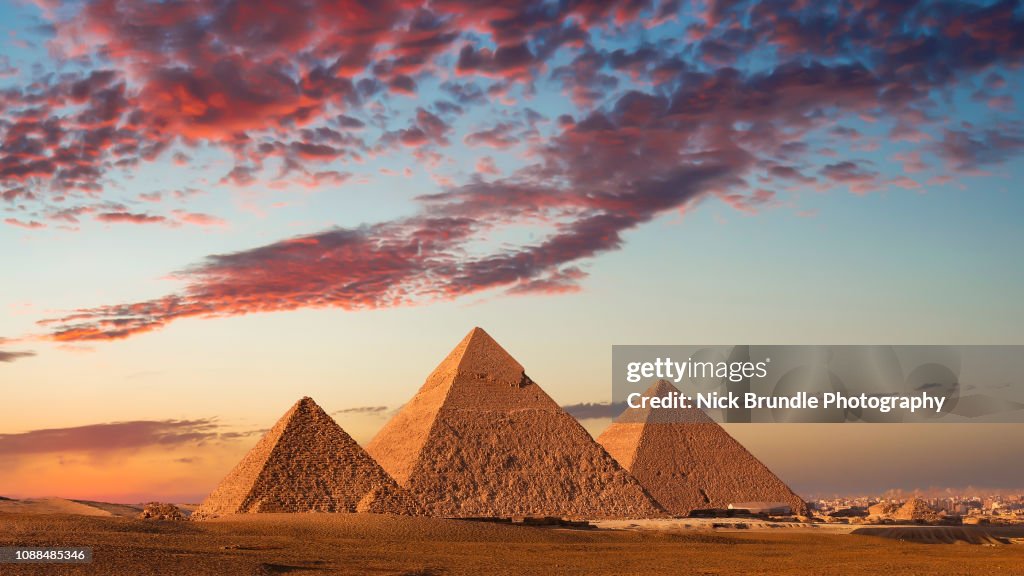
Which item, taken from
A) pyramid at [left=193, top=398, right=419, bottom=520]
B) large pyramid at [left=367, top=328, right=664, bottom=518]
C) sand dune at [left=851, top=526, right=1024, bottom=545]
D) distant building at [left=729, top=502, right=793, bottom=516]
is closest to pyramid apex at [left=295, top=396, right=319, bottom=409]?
pyramid at [left=193, top=398, right=419, bottom=520]

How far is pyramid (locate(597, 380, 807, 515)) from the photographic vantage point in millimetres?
86125

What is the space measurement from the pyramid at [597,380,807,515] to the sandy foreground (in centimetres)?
3739

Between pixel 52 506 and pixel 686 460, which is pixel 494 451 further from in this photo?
pixel 52 506

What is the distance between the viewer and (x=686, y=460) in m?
88.8

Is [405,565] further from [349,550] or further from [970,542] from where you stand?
[970,542]

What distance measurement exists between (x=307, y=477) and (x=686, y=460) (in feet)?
143

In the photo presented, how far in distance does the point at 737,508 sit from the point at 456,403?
2651cm

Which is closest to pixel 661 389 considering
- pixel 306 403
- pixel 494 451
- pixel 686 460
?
pixel 686 460


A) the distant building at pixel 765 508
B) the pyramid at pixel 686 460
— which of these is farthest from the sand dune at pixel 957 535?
the pyramid at pixel 686 460

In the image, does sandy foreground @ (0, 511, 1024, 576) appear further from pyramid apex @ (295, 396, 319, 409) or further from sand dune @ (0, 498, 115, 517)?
sand dune @ (0, 498, 115, 517)

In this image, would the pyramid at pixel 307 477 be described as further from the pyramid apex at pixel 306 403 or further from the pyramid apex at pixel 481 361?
the pyramid apex at pixel 481 361

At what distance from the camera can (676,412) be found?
9094 centimetres

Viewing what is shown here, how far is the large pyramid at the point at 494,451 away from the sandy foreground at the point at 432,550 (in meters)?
20.4

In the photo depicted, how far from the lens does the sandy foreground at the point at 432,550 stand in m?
27.5
